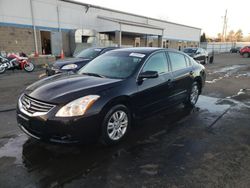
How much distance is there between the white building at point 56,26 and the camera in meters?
18.1

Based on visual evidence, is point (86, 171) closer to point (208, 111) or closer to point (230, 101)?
point (208, 111)

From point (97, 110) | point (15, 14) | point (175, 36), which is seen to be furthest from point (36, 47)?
point (175, 36)

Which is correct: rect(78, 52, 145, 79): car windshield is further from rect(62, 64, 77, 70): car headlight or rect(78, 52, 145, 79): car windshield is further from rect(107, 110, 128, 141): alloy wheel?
rect(62, 64, 77, 70): car headlight

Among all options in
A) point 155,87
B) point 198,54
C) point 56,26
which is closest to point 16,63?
point 56,26

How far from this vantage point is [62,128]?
289 cm

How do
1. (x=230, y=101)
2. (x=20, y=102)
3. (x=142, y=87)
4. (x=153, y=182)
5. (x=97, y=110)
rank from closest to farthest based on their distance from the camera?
(x=153, y=182) → (x=97, y=110) → (x=20, y=102) → (x=142, y=87) → (x=230, y=101)

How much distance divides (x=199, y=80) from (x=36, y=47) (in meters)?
18.2

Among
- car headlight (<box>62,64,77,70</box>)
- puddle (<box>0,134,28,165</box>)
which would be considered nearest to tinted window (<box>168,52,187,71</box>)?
puddle (<box>0,134,28,165</box>)

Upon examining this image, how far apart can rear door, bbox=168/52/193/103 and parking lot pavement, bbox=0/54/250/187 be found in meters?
0.70

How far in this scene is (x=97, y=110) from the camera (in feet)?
10.2

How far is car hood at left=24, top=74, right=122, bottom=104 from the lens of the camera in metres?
3.04

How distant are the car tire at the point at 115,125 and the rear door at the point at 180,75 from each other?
149 cm

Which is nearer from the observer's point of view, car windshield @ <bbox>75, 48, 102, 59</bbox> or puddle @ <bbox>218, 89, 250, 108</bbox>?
puddle @ <bbox>218, 89, 250, 108</bbox>

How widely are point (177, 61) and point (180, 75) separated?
0.36 metres
